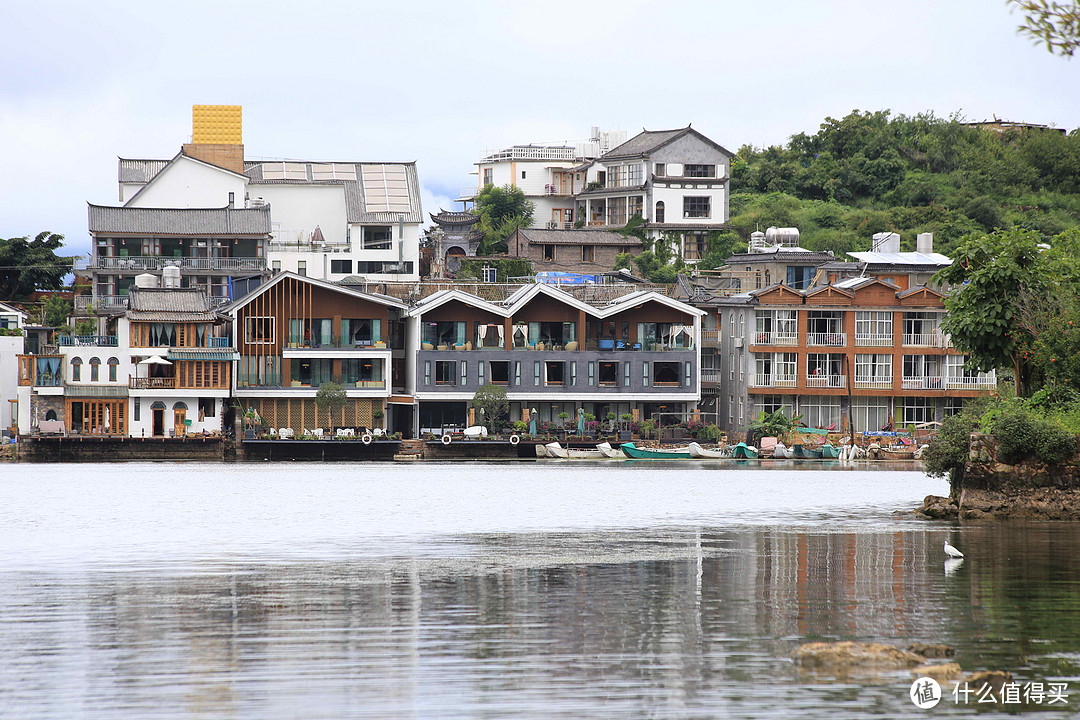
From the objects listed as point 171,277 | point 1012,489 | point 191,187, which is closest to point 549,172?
point 191,187

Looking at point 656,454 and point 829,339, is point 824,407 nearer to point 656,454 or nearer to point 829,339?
point 829,339

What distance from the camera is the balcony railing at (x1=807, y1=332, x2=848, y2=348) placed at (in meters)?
64.1

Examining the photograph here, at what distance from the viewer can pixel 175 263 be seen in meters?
71.0

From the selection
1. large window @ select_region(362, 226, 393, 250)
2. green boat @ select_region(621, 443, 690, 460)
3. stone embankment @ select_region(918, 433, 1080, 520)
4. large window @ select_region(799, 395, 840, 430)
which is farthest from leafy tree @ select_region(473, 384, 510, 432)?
stone embankment @ select_region(918, 433, 1080, 520)

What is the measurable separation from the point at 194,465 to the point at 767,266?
32.0 m

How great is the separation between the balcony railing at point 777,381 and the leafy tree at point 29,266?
38305mm

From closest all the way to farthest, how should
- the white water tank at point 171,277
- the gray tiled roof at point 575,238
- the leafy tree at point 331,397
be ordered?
the leafy tree at point 331,397
the white water tank at point 171,277
the gray tiled roof at point 575,238

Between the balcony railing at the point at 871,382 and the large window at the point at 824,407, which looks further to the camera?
the large window at the point at 824,407

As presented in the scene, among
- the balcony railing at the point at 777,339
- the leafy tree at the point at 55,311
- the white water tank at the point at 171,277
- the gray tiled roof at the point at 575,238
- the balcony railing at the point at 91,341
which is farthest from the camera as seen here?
the gray tiled roof at the point at 575,238

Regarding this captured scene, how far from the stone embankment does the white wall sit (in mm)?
56457

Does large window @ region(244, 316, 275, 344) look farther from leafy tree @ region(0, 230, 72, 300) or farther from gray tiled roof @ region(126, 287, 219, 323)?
leafy tree @ region(0, 230, 72, 300)

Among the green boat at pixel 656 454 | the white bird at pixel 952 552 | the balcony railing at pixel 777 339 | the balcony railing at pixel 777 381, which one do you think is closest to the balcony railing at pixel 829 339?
the balcony railing at pixel 777 339

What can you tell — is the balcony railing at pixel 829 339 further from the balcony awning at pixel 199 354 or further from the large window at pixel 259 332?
the balcony awning at pixel 199 354

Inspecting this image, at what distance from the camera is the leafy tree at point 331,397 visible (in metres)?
60.2
